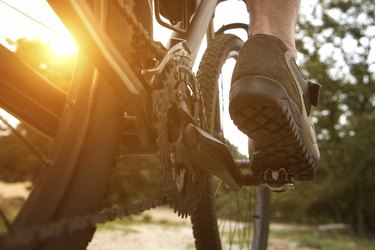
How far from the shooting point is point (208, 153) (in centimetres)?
93

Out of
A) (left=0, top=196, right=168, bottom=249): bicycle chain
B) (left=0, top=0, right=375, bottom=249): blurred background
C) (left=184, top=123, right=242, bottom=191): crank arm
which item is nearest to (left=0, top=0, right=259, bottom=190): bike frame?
(left=184, top=123, right=242, bottom=191): crank arm

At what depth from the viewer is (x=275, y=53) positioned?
94 cm

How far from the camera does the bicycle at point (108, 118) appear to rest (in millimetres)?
622

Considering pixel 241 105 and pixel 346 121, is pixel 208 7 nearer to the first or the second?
pixel 241 105

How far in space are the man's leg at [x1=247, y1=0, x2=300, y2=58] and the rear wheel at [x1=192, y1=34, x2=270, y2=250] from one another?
0.26m

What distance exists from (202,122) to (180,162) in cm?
16

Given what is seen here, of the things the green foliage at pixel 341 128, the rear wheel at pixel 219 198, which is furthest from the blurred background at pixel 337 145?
the rear wheel at pixel 219 198

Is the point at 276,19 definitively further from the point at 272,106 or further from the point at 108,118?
the point at 108,118

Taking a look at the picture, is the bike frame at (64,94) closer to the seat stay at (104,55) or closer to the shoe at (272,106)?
the seat stay at (104,55)

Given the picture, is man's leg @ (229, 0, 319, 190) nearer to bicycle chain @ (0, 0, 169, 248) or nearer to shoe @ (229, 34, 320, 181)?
shoe @ (229, 34, 320, 181)

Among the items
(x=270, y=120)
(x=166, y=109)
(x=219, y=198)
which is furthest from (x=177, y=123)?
(x=219, y=198)

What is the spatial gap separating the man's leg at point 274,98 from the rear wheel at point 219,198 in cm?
24

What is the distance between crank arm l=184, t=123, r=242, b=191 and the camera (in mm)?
886

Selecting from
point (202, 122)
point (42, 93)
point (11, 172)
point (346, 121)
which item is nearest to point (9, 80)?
point (42, 93)
